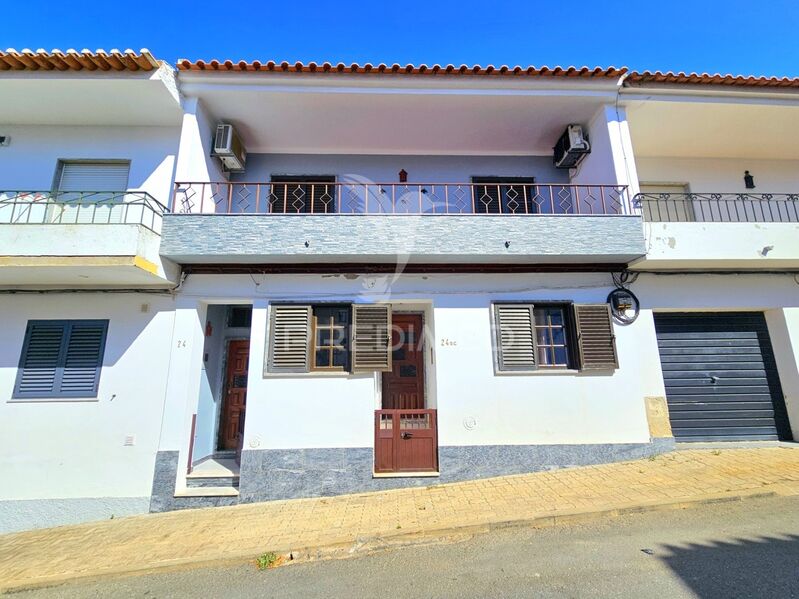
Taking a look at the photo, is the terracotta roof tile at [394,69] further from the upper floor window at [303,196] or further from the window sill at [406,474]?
the window sill at [406,474]

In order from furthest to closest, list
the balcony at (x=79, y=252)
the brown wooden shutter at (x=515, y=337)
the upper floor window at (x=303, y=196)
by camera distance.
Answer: the upper floor window at (x=303, y=196) < the brown wooden shutter at (x=515, y=337) < the balcony at (x=79, y=252)

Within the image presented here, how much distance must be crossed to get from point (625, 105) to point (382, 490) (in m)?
8.43

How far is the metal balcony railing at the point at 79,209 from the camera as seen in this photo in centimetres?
603

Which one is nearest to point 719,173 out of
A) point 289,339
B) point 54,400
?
point 289,339

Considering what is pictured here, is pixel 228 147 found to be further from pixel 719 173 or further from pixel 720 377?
pixel 719 173

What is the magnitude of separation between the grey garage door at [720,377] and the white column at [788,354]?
9 centimetres

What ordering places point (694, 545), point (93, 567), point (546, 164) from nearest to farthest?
1. point (694, 545)
2. point (93, 567)
3. point (546, 164)

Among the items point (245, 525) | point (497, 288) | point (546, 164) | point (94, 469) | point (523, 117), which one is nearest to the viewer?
point (245, 525)

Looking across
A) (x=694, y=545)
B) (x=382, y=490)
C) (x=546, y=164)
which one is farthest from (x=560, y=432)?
(x=546, y=164)

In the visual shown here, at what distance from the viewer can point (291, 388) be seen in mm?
5992

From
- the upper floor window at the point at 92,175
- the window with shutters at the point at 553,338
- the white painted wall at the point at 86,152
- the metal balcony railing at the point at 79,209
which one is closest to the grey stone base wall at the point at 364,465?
the window with shutters at the point at 553,338

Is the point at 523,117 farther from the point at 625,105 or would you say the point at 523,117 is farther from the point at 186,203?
the point at 186,203

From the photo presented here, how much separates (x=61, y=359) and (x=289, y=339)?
3872 millimetres

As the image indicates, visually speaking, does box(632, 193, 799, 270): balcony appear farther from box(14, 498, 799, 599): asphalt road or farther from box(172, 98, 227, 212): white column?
box(172, 98, 227, 212): white column
